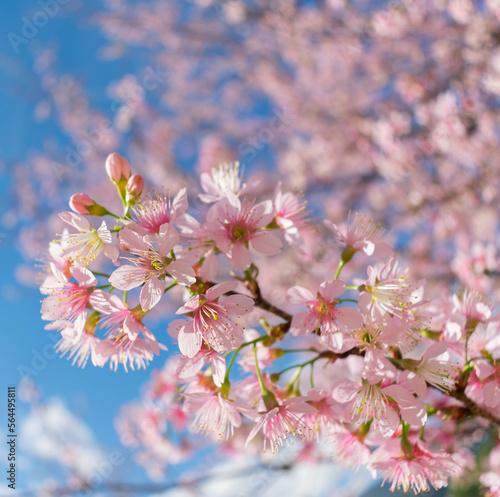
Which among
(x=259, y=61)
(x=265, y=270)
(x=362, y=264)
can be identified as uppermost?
(x=259, y=61)

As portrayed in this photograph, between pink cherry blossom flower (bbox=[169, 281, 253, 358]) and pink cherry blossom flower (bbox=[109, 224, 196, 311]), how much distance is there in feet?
0.23

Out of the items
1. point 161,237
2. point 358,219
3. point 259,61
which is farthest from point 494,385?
point 259,61

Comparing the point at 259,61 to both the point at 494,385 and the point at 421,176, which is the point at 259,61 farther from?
the point at 494,385

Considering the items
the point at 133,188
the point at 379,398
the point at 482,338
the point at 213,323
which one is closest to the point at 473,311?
the point at 482,338

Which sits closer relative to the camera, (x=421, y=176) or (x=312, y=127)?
(x=421, y=176)

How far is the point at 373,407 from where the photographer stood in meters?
1.01

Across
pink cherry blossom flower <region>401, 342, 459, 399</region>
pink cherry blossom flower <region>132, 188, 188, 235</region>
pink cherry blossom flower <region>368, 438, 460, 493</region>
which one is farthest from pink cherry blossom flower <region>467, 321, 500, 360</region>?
pink cherry blossom flower <region>132, 188, 188, 235</region>

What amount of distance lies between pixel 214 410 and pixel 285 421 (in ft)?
0.66

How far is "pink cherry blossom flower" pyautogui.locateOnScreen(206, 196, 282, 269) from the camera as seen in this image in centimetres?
103

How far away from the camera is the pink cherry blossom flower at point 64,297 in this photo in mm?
1053

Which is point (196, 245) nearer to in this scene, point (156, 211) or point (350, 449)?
point (156, 211)

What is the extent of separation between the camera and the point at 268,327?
114 centimetres

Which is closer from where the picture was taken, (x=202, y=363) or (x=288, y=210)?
(x=202, y=363)

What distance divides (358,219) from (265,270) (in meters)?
5.81
